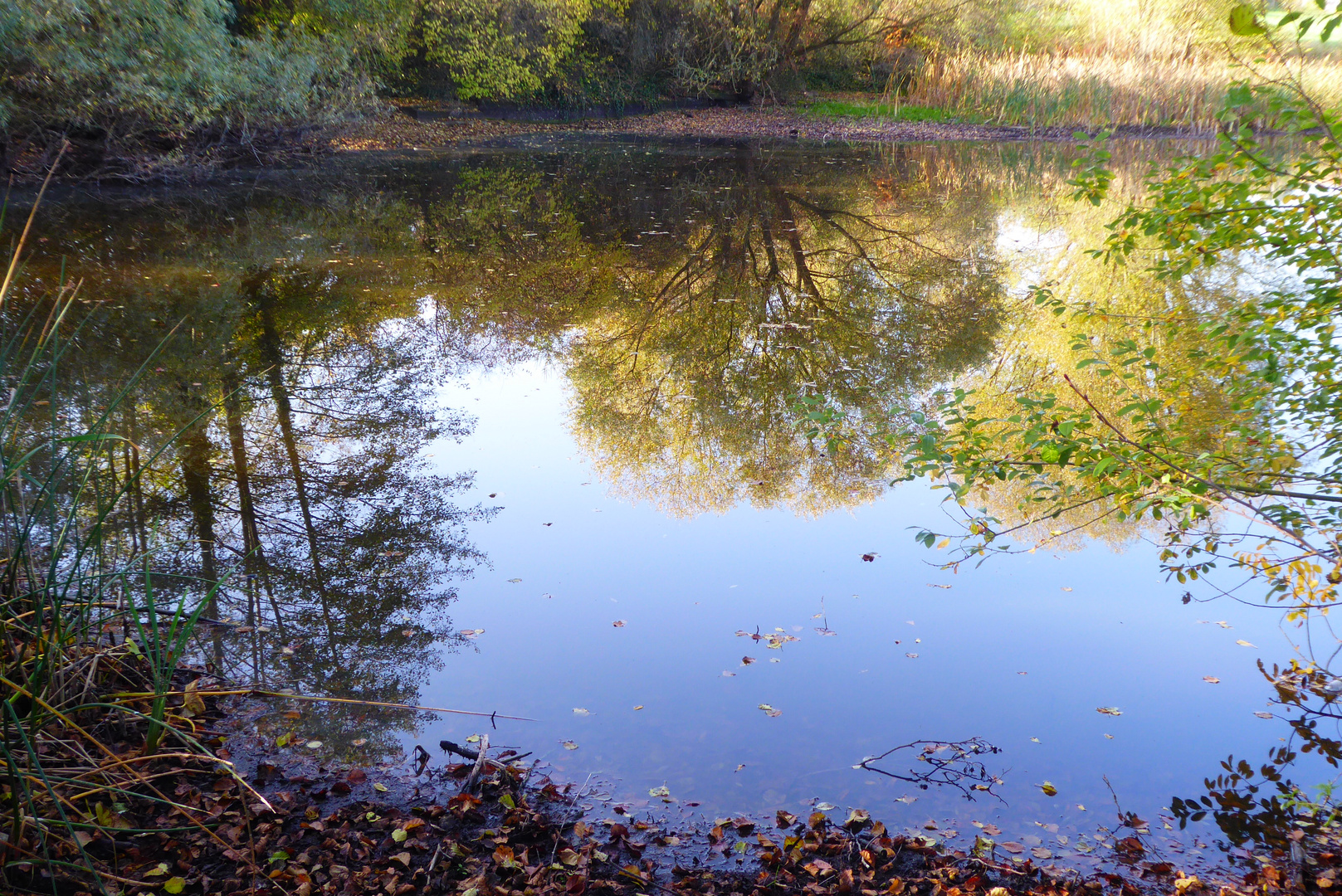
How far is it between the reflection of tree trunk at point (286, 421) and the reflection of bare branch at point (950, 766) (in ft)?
7.70

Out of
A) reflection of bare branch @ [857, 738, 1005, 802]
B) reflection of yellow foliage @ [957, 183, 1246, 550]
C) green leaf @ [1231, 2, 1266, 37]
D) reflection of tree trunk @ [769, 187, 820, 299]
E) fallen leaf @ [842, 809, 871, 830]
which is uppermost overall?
reflection of tree trunk @ [769, 187, 820, 299]

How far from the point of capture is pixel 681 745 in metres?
3.24

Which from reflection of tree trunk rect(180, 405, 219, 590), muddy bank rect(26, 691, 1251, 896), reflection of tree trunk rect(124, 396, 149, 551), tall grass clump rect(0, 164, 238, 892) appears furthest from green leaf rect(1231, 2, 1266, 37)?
reflection of tree trunk rect(180, 405, 219, 590)

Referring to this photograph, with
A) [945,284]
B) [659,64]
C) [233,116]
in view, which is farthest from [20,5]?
[659,64]

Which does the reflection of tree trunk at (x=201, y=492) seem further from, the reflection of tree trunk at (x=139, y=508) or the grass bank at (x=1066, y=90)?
the grass bank at (x=1066, y=90)

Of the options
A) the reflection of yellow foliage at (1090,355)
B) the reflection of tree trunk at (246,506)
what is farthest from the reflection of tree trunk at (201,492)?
the reflection of yellow foliage at (1090,355)

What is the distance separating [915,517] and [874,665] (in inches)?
56.4

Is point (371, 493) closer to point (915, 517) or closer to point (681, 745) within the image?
point (681, 745)

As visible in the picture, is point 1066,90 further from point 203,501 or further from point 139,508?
point 139,508

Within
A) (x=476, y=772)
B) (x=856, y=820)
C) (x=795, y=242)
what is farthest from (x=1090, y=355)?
(x=476, y=772)

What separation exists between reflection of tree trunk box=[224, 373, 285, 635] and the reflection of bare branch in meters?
2.61

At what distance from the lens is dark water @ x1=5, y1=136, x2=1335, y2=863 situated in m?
3.23

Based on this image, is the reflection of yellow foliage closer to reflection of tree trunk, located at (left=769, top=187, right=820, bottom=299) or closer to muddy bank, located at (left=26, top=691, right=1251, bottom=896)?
muddy bank, located at (left=26, top=691, right=1251, bottom=896)

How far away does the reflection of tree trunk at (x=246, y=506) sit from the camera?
13.3ft
